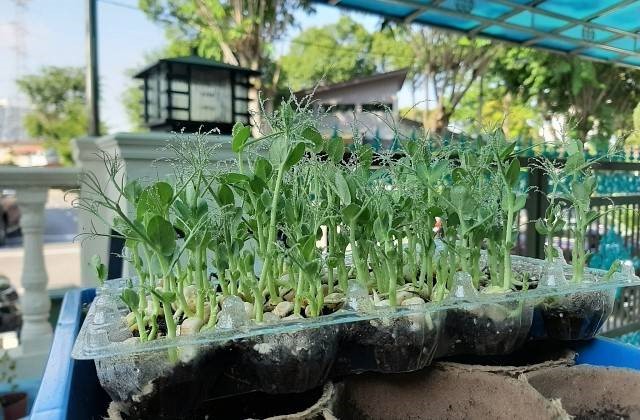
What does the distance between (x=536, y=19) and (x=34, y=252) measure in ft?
7.76

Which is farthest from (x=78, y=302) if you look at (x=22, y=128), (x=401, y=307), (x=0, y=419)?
(x=22, y=128)

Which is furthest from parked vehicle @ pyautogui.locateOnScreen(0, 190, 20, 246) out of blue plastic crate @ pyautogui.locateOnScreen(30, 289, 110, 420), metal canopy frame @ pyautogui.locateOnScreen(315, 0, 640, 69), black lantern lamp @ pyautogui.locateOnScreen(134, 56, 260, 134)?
blue plastic crate @ pyautogui.locateOnScreen(30, 289, 110, 420)

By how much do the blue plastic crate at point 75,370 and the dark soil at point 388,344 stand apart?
267 millimetres

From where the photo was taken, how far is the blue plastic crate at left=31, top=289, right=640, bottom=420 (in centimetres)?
45

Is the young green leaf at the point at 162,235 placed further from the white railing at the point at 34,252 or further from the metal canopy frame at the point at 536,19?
the metal canopy frame at the point at 536,19

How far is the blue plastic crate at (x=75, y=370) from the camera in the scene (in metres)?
0.45

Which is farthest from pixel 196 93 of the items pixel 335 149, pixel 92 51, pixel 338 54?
pixel 338 54

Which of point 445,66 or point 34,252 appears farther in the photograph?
point 445,66

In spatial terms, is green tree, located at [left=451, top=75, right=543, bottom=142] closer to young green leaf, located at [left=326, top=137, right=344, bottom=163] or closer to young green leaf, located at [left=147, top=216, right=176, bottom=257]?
young green leaf, located at [left=326, top=137, right=344, bottom=163]

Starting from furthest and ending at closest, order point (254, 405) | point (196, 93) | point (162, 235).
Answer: point (196, 93), point (254, 405), point (162, 235)

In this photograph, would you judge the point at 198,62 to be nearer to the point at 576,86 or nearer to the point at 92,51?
the point at 92,51

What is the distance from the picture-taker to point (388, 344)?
57 centimetres

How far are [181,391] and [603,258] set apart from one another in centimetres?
226

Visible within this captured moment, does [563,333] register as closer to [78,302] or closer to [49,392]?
[49,392]
